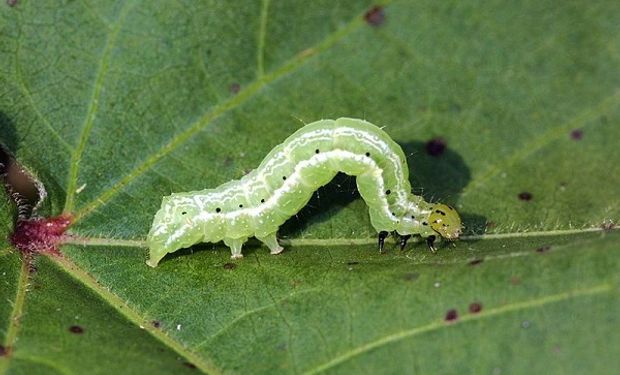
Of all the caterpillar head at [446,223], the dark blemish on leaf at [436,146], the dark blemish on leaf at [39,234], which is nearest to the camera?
the dark blemish on leaf at [39,234]

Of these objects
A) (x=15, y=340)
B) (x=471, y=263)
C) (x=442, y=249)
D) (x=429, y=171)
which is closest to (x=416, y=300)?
(x=471, y=263)

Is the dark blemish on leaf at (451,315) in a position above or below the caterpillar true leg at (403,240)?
below

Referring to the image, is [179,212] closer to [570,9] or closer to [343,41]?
[343,41]

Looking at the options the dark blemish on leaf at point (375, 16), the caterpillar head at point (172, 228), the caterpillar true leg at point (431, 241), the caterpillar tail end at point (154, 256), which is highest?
the dark blemish on leaf at point (375, 16)

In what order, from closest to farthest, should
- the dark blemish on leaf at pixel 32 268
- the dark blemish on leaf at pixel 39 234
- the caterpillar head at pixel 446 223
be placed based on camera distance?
the dark blemish on leaf at pixel 32 268 → the dark blemish on leaf at pixel 39 234 → the caterpillar head at pixel 446 223

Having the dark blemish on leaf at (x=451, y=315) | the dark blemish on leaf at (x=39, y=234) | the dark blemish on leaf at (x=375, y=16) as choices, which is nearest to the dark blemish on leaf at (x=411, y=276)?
the dark blemish on leaf at (x=451, y=315)

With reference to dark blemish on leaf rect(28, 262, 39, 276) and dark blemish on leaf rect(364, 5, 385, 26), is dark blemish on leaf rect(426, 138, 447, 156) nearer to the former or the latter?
dark blemish on leaf rect(364, 5, 385, 26)

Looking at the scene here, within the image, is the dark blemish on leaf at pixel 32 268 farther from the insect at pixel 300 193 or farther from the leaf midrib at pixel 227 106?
the insect at pixel 300 193
